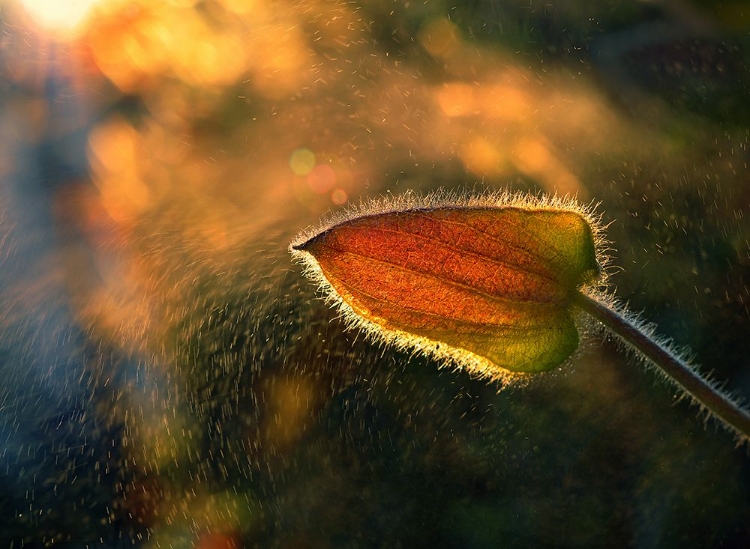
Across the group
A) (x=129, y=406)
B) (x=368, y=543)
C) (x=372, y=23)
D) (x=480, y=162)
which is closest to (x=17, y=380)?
(x=129, y=406)

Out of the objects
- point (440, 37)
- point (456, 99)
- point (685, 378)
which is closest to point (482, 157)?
point (456, 99)

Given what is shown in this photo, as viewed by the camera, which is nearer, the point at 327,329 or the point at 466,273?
Answer: the point at 466,273

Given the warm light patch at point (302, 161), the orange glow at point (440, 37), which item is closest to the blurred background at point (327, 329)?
the warm light patch at point (302, 161)

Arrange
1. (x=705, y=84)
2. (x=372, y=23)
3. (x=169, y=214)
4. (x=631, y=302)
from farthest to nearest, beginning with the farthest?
(x=372, y=23) → (x=169, y=214) → (x=705, y=84) → (x=631, y=302)

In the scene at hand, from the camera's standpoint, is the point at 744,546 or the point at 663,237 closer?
the point at 744,546

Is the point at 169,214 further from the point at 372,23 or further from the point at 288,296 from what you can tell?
the point at 372,23

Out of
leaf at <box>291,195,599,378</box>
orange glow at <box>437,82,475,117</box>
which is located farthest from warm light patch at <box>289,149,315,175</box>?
leaf at <box>291,195,599,378</box>

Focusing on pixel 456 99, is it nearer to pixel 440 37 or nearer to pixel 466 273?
pixel 440 37

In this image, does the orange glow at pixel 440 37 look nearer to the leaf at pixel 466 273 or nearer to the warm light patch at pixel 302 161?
the warm light patch at pixel 302 161
